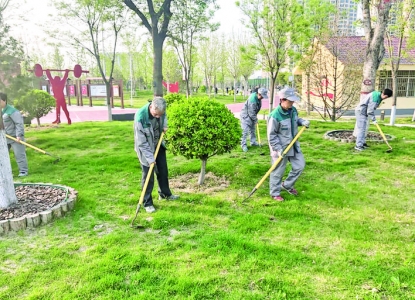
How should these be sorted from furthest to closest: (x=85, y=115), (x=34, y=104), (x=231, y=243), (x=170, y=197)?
1. (x=85, y=115)
2. (x=34, y=104)
3. (x=170, y=197)
4. (x=231, y=243)

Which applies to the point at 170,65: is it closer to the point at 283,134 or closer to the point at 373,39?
the point at 373,39

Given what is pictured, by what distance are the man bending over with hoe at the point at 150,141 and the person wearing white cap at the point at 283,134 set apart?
62.0 inches

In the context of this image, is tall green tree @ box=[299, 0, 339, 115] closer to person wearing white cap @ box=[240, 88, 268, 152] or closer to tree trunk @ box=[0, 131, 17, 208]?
person wearing white cap @ box=[240, 88, 268, 152]

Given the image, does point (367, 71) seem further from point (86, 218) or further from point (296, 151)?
point (86, 218)

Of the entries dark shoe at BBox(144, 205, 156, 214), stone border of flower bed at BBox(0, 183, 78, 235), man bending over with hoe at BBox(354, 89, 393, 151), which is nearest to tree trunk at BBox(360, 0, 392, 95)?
man bending over with hoe at BBox(354, 89, 393, 151)

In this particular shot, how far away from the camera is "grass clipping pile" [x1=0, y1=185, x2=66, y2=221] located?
4.39 metres

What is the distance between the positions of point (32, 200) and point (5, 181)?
1.55ft

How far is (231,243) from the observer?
145 inches

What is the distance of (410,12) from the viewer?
14500mm

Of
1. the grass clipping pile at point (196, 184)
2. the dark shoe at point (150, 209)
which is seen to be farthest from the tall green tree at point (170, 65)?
the dark shoe at point (150, 209)

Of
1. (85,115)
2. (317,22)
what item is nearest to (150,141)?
(317,22)

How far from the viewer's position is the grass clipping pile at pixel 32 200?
4.39 meters

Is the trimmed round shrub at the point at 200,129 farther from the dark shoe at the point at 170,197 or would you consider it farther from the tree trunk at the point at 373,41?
the tree trunk at the point at 373,41

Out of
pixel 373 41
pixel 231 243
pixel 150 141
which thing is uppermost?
pixel 373 41
